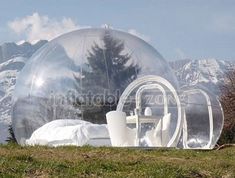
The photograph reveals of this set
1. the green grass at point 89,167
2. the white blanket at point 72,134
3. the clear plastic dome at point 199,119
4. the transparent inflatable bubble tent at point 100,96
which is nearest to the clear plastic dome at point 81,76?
the transparent inflatable bubble tent at point 100,96

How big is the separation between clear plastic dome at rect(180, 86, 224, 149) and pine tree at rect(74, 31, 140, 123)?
2130 mm

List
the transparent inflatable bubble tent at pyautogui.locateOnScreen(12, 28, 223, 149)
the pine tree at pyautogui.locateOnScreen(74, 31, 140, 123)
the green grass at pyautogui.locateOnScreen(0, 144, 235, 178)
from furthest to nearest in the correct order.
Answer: the pine tree at pyautogui.locateOnScreen(74, 31, 140, 123)
the transparent inflatable bubble tent at pyautogui.locateOnScreen(12, 28, 223, 149)
the green grass at pyautogui.locateOnScreen(0, 144, 235, 178)

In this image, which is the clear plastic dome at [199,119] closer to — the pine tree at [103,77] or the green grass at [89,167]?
the pine tree at [103,77]

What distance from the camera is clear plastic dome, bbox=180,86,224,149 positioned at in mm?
18719

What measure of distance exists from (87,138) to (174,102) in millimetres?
2952

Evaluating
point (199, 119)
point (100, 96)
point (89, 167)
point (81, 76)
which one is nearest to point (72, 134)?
point (100, 96)

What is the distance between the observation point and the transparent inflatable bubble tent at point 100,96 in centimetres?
1669

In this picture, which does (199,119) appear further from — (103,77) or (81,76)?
(81,76)

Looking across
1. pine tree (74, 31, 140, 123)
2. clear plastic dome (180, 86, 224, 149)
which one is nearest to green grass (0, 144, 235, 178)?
pine tree (74, 31, 140, 123)

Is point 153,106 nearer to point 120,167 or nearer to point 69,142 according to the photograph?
point 69,142

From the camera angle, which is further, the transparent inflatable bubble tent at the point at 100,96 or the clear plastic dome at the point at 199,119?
the clear plastic dome at the point at 199,119

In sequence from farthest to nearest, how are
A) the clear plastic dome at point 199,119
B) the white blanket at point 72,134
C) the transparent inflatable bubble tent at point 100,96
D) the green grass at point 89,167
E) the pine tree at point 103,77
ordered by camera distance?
the clear plastic dome at point 199,119
the pine tree at point 103,77
the transparent inflatable bubble tent at point 100,96
the white blanket at point 72,134
the green grass at point 89,167

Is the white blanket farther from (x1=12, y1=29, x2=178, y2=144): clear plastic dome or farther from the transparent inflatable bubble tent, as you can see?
(x1=12, y1=29, x2=178, y2=144): clear plastic dome

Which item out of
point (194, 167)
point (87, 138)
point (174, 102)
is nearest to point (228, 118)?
point (174, 102)
